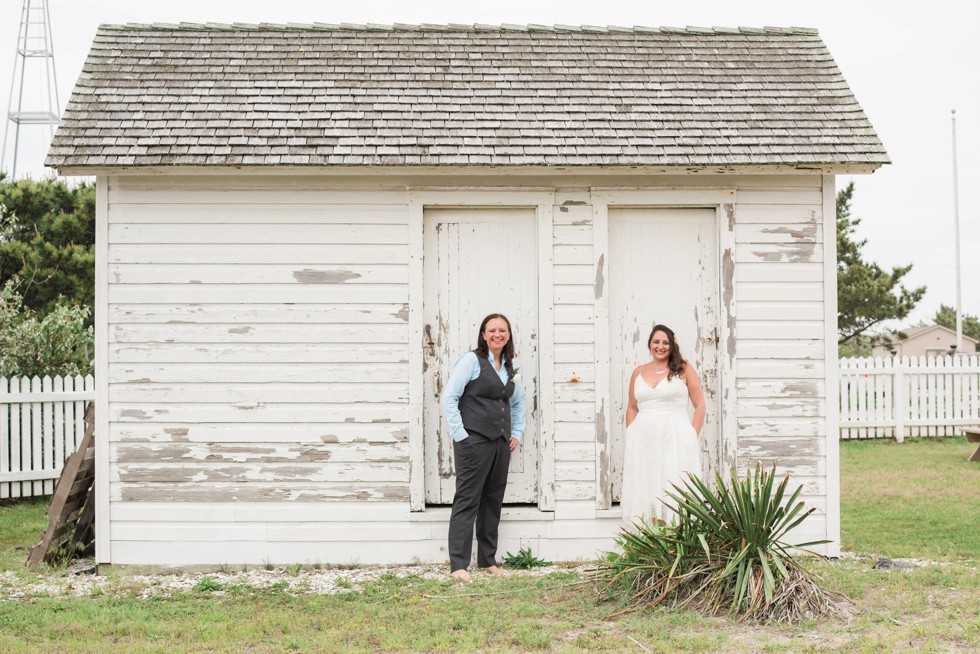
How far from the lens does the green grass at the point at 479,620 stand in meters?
5.13

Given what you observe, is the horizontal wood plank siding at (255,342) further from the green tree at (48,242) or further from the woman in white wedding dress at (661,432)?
the green tree at (48,242)

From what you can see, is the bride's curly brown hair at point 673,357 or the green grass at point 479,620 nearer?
the green grass at point 479,620

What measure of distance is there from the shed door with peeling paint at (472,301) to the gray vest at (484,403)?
63 cm

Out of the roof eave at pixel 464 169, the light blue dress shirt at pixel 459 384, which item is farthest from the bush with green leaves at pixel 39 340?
the light blue dress shirt at pixel 459 384

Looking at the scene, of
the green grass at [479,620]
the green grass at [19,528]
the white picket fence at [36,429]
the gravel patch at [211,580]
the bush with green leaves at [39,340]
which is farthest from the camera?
the bush with green leaves at [39,340]

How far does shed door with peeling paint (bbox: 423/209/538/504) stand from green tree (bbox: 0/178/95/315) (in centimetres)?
796

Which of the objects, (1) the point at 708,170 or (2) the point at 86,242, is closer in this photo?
(1) the point at 708,170

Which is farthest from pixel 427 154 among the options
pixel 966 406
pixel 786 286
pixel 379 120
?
pixel 966 406

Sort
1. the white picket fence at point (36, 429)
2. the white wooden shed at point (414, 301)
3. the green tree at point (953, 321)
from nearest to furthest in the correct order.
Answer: the white wooden shed at point (414, 301), the white picket fence at point (36, 429), the green tree at point (953, 321)

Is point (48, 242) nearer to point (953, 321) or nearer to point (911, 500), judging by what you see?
point (911, 500)

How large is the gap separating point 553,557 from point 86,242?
11.1m

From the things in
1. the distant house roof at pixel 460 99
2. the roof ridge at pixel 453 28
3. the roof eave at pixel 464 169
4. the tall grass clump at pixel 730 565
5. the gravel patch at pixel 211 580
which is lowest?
the gravel patch at pixel 211 580

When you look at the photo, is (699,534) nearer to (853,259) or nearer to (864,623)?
(864,623)

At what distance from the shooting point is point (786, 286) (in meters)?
7.39
